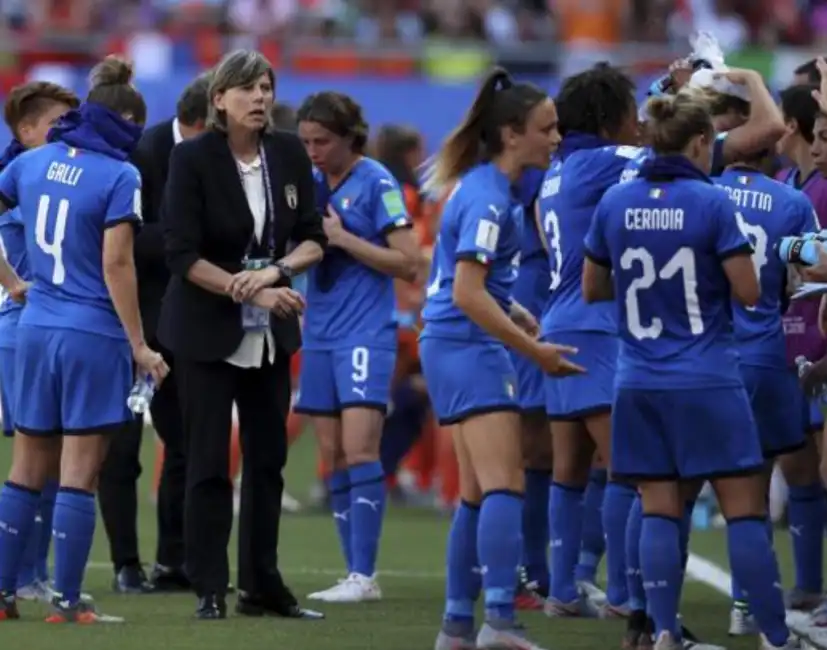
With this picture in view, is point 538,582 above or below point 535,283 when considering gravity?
below

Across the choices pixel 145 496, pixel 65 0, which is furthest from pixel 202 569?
pixel 65 0

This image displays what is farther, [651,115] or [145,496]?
[145,496]

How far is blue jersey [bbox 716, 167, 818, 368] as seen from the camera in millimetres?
10398

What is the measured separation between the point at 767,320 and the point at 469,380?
159 centimetres

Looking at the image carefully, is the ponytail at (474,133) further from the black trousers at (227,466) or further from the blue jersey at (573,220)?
the black trousers at (227,466)

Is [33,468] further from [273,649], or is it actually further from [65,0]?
[65,0]

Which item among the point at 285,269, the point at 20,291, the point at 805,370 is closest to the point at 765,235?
the point at 805,370

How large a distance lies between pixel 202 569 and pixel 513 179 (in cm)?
215

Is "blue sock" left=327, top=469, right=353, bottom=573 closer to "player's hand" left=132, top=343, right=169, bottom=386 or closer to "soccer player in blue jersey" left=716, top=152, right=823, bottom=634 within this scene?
"player's hand" left=132, top=343, right=169, bottom=386

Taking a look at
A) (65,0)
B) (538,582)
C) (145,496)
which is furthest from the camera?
(65,0)

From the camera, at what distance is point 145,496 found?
17391 millimetres

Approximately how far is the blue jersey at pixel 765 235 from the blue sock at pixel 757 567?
1.29 metres

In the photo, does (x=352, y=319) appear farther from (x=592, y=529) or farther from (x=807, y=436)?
(x=807, y=436)

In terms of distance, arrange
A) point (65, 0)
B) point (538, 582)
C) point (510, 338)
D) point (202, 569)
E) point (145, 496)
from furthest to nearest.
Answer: point (65, 0) < point (145, 496) < point (538, 582) < point (202, 569) < point (510, 338)
